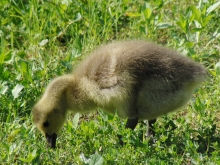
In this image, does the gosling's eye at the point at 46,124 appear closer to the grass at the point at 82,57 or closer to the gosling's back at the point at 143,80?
the grass at the point at 82,57

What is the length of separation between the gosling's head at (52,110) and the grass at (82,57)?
85 millimetres

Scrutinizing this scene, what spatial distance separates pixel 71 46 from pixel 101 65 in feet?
4.58

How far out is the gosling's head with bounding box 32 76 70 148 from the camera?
447 cm

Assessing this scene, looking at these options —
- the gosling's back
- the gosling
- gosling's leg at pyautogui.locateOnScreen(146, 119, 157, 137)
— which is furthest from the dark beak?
gosling's leg at pyautogui.locateOnScreen(146, 119, 157, 137)

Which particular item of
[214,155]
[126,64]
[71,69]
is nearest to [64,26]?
[71,69]

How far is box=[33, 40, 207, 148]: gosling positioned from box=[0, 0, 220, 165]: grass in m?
0.13

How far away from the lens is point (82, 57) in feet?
18.0

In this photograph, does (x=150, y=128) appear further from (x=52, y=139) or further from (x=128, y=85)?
(x=52, y=139)

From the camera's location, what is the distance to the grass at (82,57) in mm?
4156

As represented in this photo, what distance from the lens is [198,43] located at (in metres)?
5.56

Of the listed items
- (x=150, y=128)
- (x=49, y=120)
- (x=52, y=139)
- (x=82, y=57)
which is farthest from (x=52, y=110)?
(x=82, y=57)

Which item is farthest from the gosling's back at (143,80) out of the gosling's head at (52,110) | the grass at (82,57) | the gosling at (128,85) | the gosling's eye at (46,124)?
the gosling's eye at (46,124)

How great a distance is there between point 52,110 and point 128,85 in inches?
26.7

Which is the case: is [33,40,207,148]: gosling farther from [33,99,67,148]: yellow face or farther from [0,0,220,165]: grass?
[0,0,220,165]: grass
